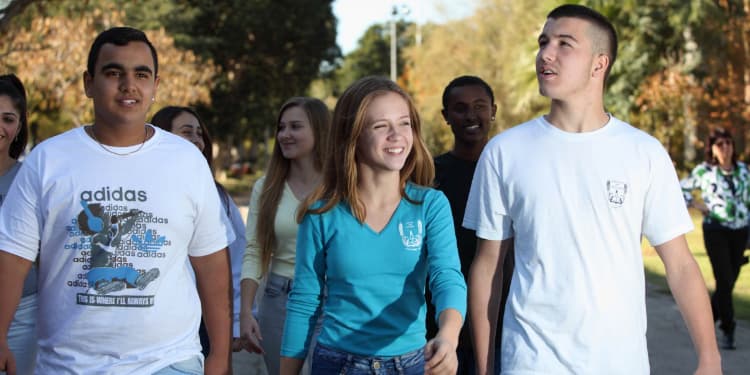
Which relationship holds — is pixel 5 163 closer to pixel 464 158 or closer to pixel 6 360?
pixel 6 360

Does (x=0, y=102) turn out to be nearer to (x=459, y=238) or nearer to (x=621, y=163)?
(x=459, y=238)

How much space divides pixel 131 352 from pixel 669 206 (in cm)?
207

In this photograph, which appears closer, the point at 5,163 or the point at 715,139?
the point at 5,163

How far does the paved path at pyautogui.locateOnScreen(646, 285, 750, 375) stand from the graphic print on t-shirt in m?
6.38

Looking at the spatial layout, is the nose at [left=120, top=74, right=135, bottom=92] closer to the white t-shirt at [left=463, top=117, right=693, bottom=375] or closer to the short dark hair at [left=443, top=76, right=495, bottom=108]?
the white t-shirt at [left=463, top=117, right=693, bottom=375]

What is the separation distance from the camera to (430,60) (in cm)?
5184

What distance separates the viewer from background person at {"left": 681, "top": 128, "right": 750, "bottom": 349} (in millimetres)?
10328

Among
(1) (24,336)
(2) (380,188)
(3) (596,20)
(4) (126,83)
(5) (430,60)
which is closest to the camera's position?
(4) (126,83)

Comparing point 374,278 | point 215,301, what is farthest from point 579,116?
point 215,301

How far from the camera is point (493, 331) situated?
3906mm

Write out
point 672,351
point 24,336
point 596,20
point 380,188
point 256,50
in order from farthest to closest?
point 256,50 < point 672,351 < point 24,336 < point 596,20 < point 380,188

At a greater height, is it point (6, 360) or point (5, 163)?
point (5, 163)

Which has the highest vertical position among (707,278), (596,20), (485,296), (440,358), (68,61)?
(68,61)

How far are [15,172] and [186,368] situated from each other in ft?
5.84
